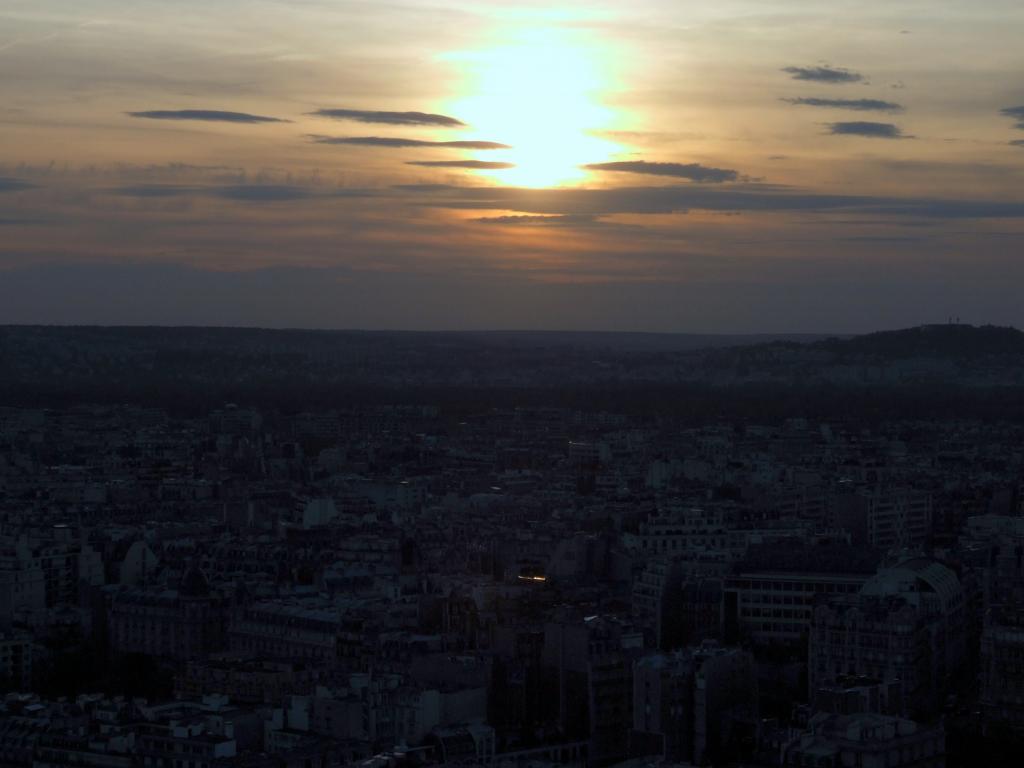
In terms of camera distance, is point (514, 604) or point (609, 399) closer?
point (514, 604)

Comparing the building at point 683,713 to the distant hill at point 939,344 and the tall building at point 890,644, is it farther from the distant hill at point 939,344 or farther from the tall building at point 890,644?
the distant hill at point 939,344

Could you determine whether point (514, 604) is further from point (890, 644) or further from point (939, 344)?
point (939, 344)

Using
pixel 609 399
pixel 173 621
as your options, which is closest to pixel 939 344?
pixel 609 399

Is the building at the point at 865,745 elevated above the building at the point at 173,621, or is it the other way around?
the building at the point at 865,745

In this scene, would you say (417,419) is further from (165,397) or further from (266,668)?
(266,668)

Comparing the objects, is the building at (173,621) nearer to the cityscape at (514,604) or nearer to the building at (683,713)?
the cityscape at (514,604)

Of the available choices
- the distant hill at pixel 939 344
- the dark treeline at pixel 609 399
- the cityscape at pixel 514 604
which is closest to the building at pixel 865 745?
the cityscape at pixel 514 604

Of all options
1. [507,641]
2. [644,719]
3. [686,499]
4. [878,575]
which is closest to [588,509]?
[686,499]

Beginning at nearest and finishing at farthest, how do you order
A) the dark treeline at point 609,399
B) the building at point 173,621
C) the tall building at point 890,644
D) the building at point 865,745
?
1. the building at point 865,745
2. the tall building at point 890,644
3. the building at point 173,621
4. the dark treeline at point 609,399

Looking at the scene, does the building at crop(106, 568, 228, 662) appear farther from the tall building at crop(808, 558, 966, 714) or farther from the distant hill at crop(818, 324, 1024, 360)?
the distant hill at crop(818, 324, 1024, 360)

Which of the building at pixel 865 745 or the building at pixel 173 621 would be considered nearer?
the building at pixel 865 745

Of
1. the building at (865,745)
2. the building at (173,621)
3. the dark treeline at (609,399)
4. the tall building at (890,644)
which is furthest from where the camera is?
the dark treeline at (609,399)

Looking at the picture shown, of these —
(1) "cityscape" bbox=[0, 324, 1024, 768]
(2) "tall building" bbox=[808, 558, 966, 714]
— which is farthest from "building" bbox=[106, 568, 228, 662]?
(2) "tall building" bbox=[808, 558, 966, 714]
